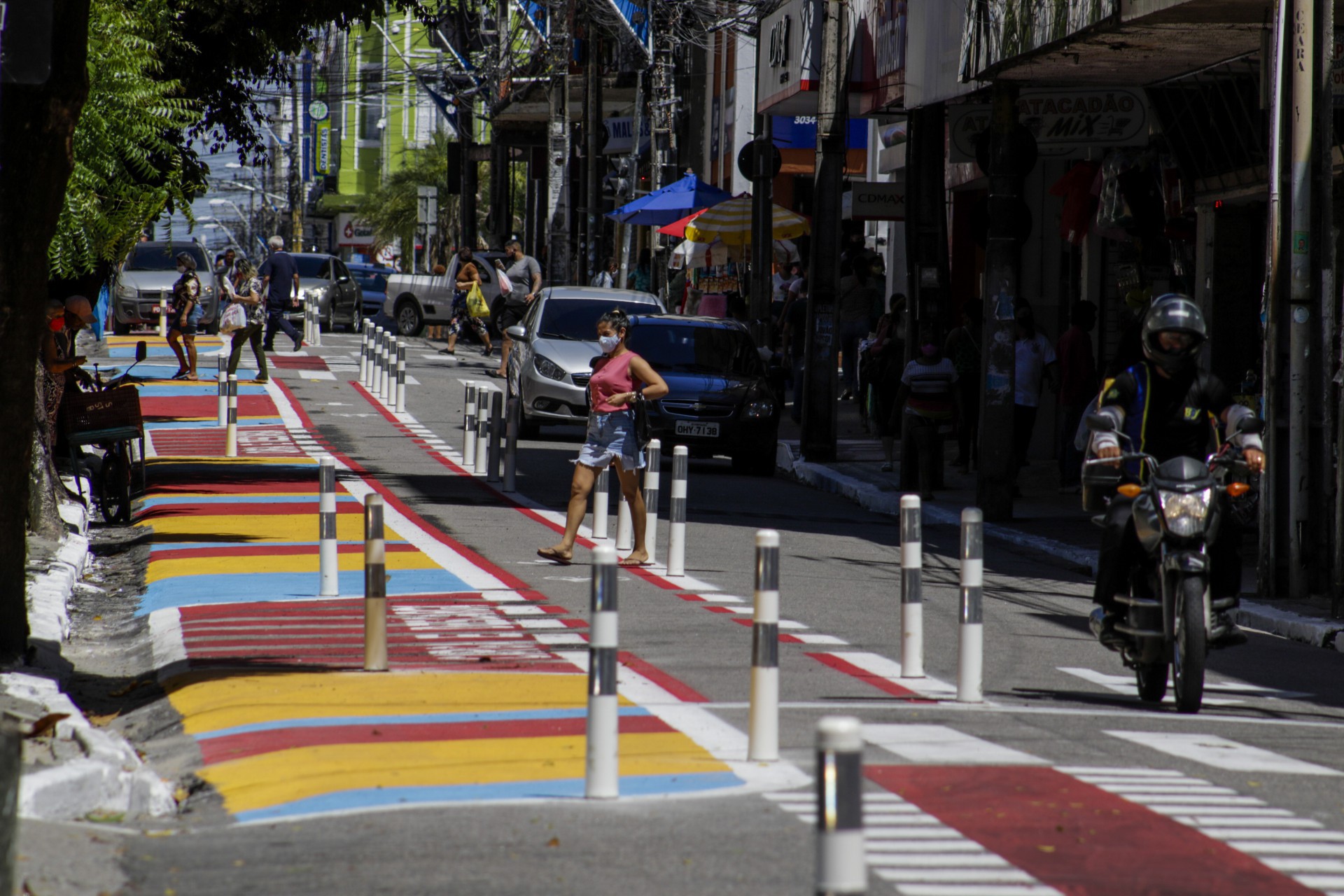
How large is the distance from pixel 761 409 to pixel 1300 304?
9722 millimetres

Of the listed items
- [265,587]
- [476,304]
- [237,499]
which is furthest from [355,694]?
[476,304]

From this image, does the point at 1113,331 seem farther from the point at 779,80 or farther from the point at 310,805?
the point at 310,805

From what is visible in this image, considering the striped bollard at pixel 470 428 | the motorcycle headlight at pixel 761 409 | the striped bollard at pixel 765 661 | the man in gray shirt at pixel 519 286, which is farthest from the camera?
the man in gray shirt at pixel 519 286

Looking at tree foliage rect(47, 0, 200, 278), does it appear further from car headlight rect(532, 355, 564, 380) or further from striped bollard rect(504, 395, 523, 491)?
car headlight rect(532, 355, 564, 380)

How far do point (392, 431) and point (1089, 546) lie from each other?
11.9m

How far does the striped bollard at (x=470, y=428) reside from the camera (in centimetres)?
2225

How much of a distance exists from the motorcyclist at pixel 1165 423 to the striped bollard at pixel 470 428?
43.4ft

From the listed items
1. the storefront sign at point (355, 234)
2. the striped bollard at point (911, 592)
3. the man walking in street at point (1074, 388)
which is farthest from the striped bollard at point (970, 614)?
the storefront sign at point (355, 234)

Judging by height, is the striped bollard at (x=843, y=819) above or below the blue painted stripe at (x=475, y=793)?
above

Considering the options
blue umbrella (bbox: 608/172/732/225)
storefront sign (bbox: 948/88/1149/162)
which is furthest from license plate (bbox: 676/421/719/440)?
blue umbrella (bbox: 608/172/732/225)

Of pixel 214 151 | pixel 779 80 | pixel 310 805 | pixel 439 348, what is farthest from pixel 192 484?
pixel 439 348

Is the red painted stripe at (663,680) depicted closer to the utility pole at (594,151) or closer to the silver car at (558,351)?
the silver car at (558,351)

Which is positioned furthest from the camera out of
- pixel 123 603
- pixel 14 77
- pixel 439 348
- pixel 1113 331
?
pixel 439 348

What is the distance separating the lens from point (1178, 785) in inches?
288
